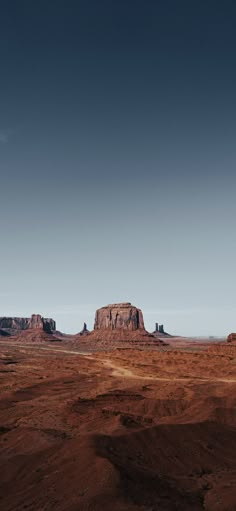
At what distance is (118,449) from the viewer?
1168 inches

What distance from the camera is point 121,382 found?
77.0 meters

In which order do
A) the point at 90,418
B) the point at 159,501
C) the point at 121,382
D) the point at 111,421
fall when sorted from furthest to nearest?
the point at 121,382 → the point at 90,418 → the point at 111,421 → the point at 159,501

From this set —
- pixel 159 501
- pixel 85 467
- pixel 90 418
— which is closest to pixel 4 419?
pixel 90 418

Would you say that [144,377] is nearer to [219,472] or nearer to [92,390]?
[92,390]

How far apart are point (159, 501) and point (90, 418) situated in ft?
83.6

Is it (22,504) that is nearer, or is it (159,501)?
(159,501)

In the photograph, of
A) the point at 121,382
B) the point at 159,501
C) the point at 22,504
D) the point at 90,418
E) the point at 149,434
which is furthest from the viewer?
the point at 121,382

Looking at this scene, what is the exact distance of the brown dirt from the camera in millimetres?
22188

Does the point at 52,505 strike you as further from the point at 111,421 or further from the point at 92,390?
the point at 92,390

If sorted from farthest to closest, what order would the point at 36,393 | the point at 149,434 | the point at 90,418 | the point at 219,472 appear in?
the point at 36,393
the point at 90,418
the point at 149,434
the point at 219,472

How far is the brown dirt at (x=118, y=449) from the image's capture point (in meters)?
22.2

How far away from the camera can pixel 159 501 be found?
69.8 feet

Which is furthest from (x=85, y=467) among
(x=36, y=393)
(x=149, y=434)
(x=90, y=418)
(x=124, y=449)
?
(x=36, y=393)

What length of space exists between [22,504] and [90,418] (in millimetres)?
23428
